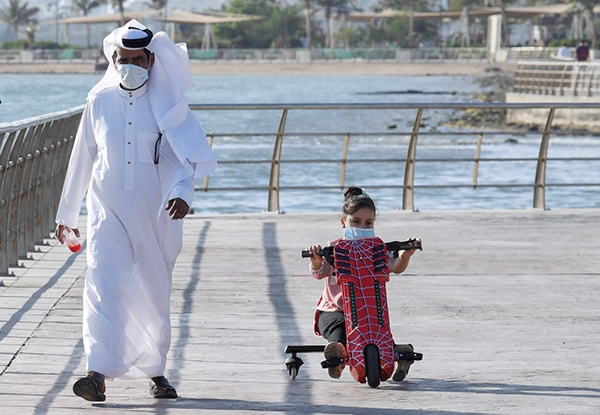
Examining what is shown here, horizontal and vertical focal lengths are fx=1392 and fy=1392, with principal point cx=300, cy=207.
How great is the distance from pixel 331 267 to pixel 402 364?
49 centimetres

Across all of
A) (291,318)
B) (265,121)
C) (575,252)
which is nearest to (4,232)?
(291,318)

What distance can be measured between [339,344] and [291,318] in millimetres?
1645

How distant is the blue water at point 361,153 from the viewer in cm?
3017

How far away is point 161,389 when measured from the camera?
5.33m

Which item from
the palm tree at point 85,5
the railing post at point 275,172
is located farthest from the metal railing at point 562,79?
the palm tree at point 85,5

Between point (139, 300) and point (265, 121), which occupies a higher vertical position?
point (139, 300)

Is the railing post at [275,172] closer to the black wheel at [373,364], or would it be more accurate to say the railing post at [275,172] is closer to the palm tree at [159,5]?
the black wheel at [373,364]

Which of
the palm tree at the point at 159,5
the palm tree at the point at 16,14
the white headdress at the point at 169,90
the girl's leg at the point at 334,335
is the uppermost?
the white headdress at the point at 169,90

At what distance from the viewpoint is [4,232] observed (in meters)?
8.43

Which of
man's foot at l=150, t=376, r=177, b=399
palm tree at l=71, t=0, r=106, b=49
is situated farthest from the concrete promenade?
palm tree at l=71, t=0, r=106, b=49

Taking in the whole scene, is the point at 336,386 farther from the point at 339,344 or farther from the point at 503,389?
the point at 503,389

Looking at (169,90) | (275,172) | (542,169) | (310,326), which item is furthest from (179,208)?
(542,169)

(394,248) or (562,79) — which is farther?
(562,79)

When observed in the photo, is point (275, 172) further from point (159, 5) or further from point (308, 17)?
point (159, 5)
